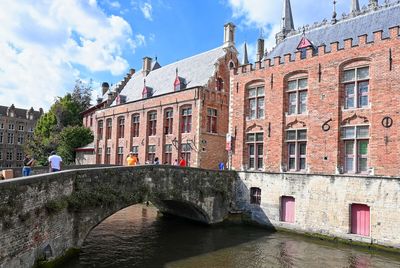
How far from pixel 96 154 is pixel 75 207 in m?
24.5

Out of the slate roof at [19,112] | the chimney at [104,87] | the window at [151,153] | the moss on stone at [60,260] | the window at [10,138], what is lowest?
the moss on stone at [60,260]

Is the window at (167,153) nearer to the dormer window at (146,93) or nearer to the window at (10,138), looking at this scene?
the dormer window at (146,93)

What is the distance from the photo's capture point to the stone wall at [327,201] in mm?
14297

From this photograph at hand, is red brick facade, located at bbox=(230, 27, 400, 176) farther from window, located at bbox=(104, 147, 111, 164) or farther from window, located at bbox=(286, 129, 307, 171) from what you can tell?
window, located at bbox=(104, 147, 111, 164)

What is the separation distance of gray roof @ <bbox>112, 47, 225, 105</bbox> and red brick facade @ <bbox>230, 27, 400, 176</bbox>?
5.66m

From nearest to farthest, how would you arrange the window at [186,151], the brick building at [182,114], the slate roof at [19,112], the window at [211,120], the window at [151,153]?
the brick building at [182,114]
the window at [186,151]
the window at [211,120]
the window at [151,153]
the slate roof at [19,112]

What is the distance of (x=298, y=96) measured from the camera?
18.6 m

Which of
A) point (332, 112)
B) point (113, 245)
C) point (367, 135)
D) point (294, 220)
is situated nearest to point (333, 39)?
point (332, 112)

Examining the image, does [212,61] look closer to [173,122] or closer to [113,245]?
[173,122]

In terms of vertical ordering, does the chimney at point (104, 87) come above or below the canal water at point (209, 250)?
above

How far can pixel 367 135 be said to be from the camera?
15891 millimetres

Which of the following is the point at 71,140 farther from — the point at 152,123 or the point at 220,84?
the point at 220,84

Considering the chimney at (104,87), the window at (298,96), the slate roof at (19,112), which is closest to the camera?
the window at (298,96)

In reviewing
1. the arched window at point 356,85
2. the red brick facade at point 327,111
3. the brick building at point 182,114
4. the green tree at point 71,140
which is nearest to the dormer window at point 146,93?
the brick building at point 182,114
